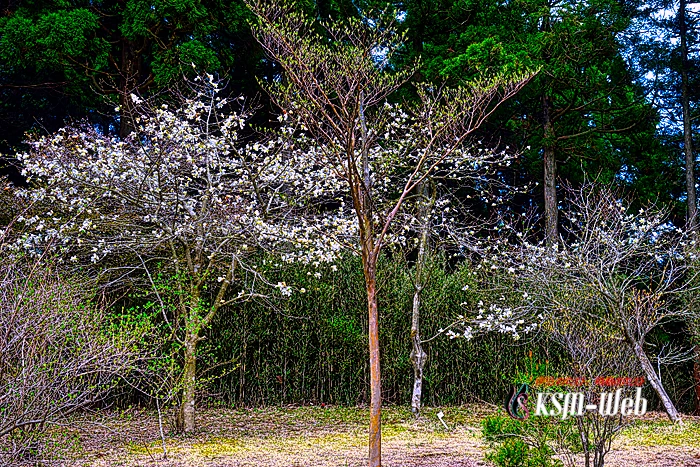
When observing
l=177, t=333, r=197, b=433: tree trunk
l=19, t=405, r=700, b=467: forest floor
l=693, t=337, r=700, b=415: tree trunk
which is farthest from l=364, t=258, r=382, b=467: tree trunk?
l=693, t=337, r=700, b=415: tree trunk

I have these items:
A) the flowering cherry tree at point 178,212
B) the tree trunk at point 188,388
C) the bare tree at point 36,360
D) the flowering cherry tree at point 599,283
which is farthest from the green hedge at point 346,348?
the bare tree at point 36,360

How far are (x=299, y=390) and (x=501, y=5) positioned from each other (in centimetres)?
715

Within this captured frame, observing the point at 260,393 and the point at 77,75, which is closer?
the point at 260,393

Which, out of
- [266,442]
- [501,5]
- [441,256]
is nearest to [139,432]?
[266,442]

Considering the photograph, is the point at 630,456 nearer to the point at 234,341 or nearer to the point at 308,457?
the point at 308,457

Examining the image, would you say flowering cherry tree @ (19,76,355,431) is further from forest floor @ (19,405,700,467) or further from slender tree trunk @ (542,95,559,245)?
slender tree trunk @ (542,95,559,245)

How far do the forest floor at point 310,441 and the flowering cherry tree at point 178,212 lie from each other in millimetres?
625

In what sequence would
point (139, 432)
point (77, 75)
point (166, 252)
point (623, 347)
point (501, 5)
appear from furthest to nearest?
point (501, 5) < point (77, 75) < point (166, 252) < point (139, 432) < point (623, 347)

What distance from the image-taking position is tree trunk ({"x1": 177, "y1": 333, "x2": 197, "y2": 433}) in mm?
5891

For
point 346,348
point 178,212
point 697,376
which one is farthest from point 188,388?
point 697,376

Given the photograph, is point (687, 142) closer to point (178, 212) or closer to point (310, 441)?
point (310, 441)

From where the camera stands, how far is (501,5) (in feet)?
35.1

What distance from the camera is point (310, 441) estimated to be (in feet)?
19.2

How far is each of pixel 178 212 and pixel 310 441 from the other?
252 centimetres
